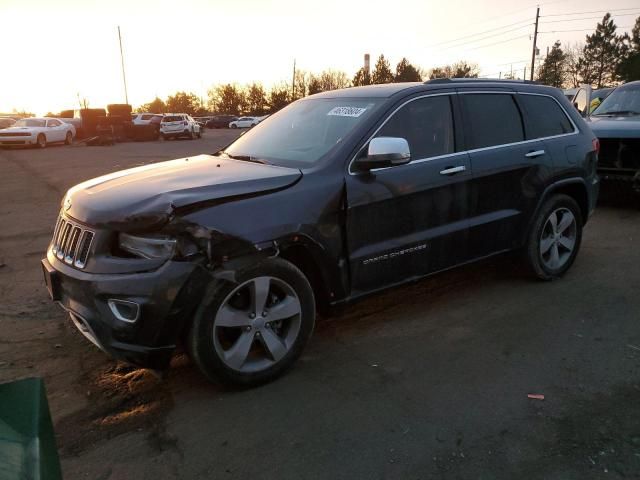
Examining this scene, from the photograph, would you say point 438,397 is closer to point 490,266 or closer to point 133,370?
point 133,370

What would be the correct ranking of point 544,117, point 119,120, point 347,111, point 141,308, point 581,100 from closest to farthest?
1. point 141,308
2. point 347,111
3. point 544,117
4. point 581,100
5. point 119,120

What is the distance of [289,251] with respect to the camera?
343 centimetres

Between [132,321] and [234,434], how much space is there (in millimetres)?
820

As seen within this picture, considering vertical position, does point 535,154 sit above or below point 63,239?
above

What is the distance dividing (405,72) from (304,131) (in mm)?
65625

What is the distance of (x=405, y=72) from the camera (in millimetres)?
65812

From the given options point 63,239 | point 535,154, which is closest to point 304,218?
point 63,239

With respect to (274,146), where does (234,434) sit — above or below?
below

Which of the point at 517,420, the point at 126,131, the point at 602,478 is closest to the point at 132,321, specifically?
the point at 517,420

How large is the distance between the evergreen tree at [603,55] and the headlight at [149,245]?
7694 cm

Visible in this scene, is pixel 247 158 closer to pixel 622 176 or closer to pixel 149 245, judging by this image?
pixel 149 245

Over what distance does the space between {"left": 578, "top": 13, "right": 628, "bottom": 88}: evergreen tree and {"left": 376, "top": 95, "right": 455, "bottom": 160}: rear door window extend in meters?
74.7

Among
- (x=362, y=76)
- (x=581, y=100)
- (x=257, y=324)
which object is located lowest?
(x=257, y=324)

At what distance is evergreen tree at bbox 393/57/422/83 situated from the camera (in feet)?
201
